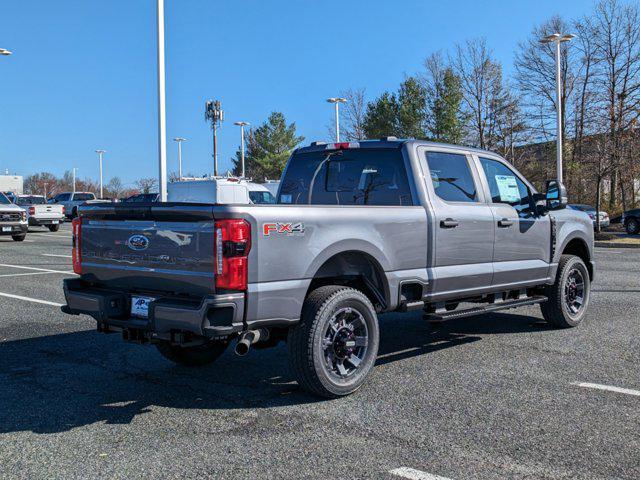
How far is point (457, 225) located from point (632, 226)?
2593 cm

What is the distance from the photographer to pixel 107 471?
3.54 m

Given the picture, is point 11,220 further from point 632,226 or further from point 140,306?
point 632,226

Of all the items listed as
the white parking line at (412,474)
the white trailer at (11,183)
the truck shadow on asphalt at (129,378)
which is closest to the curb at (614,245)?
the truck shadow on asphalt at (129,378)

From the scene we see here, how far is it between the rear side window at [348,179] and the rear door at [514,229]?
1110mm

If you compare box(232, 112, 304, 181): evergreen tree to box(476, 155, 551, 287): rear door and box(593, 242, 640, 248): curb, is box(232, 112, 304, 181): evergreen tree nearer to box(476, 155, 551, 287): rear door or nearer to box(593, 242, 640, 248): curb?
box(593, 242, 640, 248): curb

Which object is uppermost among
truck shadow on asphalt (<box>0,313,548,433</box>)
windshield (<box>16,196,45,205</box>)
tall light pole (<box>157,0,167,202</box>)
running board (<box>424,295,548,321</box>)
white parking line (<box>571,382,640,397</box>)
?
tall light pole (<box>157,0,167,202</box>)

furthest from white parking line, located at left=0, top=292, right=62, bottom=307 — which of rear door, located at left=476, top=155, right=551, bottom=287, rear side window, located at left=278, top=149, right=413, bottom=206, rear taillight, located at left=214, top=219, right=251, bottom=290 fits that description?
rear door, located at left=476, top=155, right=551, bottom=287

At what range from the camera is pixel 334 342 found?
4.85 metres

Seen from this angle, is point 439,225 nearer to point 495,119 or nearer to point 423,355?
point 423,355

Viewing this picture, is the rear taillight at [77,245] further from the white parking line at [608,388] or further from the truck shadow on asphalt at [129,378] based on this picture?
the white parking line at [608,388]

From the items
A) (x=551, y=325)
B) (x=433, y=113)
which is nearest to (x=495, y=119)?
(x=433, y=113)

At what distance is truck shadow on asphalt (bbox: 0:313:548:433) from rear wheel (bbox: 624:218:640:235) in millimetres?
23790

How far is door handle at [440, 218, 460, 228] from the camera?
5686 mm

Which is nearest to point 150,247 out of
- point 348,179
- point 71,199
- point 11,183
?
point 348,179
